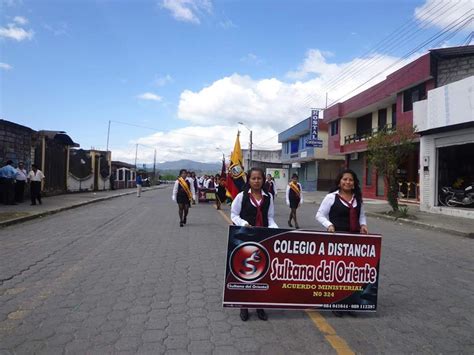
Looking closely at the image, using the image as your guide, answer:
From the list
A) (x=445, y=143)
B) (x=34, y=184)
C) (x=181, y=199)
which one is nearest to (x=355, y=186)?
(x=181, y=199)

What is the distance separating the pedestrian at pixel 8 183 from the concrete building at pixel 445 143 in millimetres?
16601

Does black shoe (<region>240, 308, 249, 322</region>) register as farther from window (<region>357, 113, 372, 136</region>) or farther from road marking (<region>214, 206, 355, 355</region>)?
window (<region>357, 113, 372, 136</region>)

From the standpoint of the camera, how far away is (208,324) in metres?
4.28

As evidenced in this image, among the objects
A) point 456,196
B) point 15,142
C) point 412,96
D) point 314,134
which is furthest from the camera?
point 314,134

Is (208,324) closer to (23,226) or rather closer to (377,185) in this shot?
(23,226)

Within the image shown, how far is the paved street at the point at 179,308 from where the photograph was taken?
12.5 ft

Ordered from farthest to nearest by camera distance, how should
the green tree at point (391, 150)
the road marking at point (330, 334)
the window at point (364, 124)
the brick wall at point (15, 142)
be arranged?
the window at point (364, 124), the brick wall at point (15, 142), the green tree at point (391, 150), the road marking at point (330, 334)

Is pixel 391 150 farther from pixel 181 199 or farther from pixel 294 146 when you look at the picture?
pixel 294 146

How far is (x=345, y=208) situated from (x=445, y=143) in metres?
14.1

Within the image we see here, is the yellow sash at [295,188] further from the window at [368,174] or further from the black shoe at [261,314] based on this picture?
the window at [368,174]

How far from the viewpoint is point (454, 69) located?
765 inches

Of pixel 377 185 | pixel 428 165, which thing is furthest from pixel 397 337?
pixel 377 185

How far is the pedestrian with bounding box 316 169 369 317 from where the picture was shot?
498 cm

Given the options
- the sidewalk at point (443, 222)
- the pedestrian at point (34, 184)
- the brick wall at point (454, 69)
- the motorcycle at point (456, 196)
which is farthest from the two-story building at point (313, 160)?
the pedestrian at point (34, 184)
